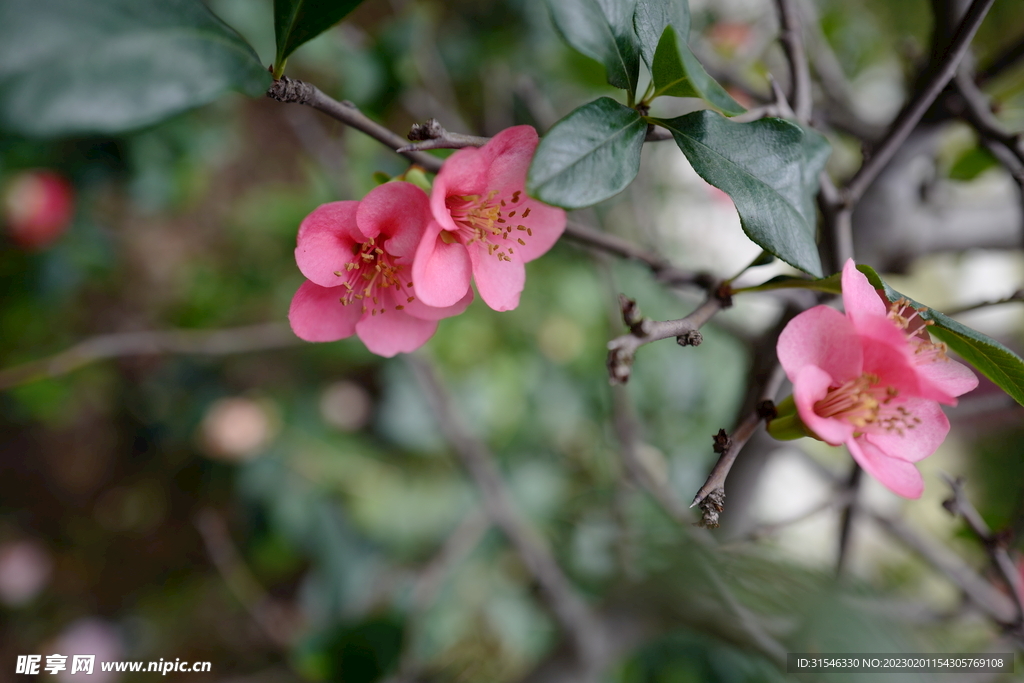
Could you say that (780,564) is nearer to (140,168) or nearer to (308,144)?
(308,144)

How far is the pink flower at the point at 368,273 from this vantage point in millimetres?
335

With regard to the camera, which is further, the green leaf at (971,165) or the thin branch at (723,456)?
the green leaf at (971,165)

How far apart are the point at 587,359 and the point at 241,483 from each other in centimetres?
87

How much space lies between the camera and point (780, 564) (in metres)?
0.42

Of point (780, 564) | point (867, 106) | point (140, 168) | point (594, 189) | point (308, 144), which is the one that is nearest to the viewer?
point (594, 189)

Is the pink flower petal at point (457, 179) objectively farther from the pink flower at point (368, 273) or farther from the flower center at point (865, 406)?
the flower center at point (865, 406)

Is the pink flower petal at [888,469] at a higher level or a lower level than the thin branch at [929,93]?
lower

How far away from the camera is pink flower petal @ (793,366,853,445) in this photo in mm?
290

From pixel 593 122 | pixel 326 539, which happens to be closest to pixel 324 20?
pixel 593 122

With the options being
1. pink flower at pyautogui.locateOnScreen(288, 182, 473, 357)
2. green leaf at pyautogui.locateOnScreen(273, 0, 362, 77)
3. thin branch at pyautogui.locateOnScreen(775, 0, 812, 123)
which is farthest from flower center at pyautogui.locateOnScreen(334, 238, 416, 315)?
thin branch at pyautogui.locateOnScreen(775, 0, 812, 123)

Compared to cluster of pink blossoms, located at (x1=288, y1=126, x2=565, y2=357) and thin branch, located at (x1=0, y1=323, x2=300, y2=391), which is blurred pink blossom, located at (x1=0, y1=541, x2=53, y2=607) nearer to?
thin branch, located at (x1=0, y1=323, x2=300, y2=391)

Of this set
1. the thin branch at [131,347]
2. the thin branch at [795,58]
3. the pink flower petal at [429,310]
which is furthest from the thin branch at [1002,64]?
the thin branch at [131,347]

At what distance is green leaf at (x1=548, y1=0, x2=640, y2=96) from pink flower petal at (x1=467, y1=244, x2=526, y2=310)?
12cm

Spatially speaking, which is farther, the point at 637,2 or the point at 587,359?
the point at 587,359
